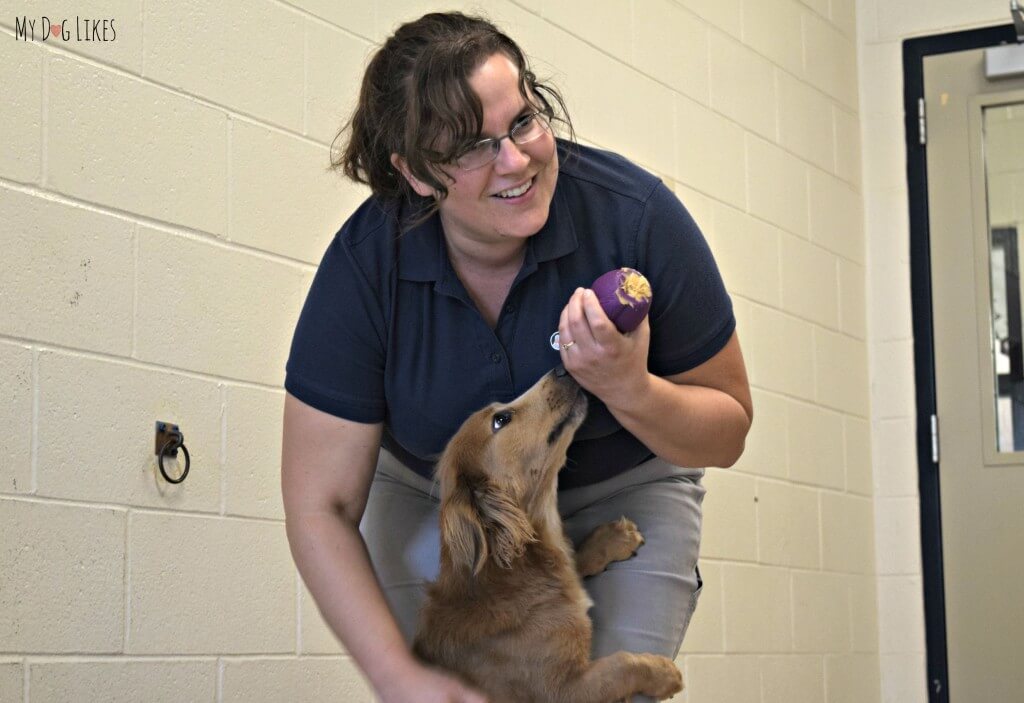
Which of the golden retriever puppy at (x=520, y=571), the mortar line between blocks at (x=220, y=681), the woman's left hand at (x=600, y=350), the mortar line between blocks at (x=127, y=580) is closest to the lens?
the woman's left hand at (x=600, y=350)

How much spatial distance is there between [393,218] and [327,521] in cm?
45

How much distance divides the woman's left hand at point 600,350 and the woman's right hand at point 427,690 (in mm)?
460

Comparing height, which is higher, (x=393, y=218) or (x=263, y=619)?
(x=393, y=218)

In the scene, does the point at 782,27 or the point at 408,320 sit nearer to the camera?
the point at 408,320

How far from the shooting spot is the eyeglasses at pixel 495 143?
1.78 meters

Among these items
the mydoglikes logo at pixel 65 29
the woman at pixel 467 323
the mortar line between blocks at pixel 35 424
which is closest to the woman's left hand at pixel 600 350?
the woman at pixel 467 323

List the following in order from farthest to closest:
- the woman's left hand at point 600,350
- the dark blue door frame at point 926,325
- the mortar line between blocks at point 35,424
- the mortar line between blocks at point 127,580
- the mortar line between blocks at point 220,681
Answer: the dark blue door frame at point 926,325, the mortar line between blocks at point 220,681, the mortar line between blocks at point 127,580, the mortar line between blocks at point 35,424, the woman's left hand at point 600,350

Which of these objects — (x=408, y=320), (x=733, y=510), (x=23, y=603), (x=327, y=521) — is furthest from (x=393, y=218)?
(x=733, y=510)

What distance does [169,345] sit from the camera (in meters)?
2.46

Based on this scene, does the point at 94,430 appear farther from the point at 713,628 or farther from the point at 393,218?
the point at 713,628

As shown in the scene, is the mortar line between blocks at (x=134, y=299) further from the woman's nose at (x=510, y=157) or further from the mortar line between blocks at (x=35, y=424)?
the woman's nose at (x=510, y=157)

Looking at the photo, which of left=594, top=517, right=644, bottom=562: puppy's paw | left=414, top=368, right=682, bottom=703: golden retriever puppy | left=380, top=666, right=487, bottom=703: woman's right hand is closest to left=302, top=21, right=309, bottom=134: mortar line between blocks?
left=414, top=368, right=682, bottom=703: golden retriever puppy

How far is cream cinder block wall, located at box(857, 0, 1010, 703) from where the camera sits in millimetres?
4895

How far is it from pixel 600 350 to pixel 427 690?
540mm
